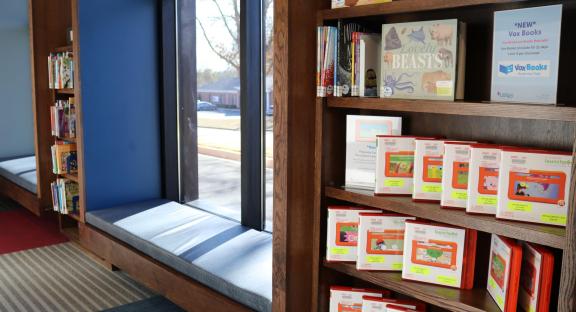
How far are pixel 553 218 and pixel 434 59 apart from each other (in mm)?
707

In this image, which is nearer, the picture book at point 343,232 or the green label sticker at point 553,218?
the green label sticker at point 553,218

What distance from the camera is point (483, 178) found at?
195 centimetres

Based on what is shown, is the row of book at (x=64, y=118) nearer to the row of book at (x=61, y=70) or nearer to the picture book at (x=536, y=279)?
the row of book at (x=61, y=70)

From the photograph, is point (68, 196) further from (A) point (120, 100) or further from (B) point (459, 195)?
(B) point (459, 195)

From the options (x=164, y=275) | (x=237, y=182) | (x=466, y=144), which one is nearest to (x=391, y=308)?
(x=466, y=144)

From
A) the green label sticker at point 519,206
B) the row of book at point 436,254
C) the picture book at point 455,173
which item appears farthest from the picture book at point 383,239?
the green label sticker at point 519,206

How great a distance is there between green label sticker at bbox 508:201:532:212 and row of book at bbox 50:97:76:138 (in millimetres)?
3908

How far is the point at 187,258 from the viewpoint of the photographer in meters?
3.25

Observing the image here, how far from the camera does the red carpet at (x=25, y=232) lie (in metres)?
4.88

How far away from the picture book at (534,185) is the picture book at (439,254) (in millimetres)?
237

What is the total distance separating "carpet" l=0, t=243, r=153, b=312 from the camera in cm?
355

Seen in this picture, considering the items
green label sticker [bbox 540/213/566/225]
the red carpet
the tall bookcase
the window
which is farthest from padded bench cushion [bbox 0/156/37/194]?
green label sticker [bbox 540/213/566/225]

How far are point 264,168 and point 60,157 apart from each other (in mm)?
2059

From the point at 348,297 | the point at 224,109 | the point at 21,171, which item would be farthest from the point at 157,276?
the point at 21,171
